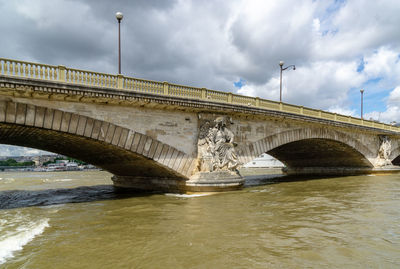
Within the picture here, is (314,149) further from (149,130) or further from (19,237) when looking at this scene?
(19,237)

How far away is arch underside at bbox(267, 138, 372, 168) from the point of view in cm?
2845

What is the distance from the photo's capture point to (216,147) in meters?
16.6

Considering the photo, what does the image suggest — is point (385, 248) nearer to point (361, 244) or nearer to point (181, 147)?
point (361, 244)

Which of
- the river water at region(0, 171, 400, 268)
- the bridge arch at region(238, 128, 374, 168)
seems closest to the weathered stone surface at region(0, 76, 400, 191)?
the bridge arch at region(238, 128, 374, 168)

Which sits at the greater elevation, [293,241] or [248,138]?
[248,138]

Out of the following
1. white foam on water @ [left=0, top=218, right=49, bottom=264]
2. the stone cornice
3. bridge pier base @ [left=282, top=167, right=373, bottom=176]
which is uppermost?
the stone cornice

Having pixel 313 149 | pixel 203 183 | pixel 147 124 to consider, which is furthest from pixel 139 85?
pixel 313 149

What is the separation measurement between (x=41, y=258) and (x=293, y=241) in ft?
19.9

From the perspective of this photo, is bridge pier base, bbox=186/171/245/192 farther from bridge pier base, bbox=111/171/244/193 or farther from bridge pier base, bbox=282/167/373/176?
bridge pier base, bbox=282/167/373/176

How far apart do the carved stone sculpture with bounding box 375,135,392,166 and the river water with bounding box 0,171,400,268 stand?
22227 millimetres

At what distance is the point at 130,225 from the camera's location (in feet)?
30.7

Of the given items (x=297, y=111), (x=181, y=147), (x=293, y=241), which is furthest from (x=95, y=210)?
(x=297, y=111)

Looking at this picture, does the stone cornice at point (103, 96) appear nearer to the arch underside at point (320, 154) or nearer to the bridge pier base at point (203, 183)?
the bridge pier base at point (203, 183)

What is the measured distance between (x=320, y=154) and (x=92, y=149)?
25.9 m
